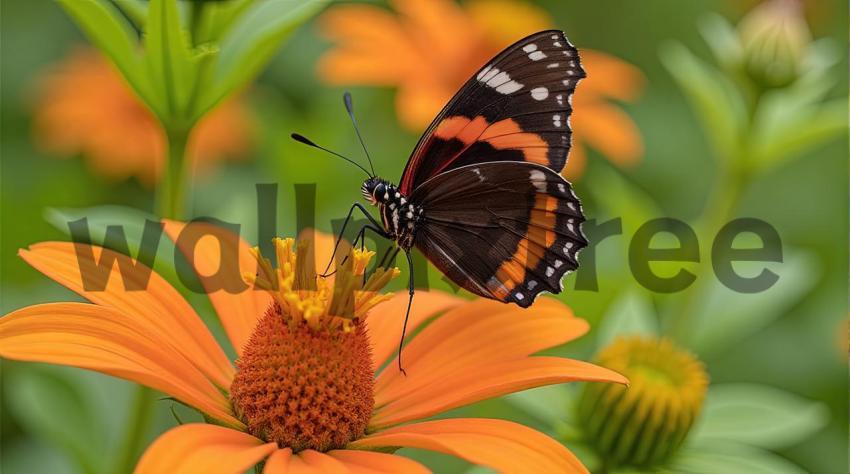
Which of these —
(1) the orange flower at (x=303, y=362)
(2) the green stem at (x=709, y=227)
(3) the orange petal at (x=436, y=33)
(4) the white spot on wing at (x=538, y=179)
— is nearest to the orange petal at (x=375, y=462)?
(1) the orange flower at (x=303, y=362)

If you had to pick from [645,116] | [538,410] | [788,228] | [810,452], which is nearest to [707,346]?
[810,452]

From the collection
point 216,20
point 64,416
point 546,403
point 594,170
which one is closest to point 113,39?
point 216,20

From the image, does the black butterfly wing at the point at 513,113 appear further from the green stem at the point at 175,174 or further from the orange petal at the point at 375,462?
the orange petal at the point at 375,462

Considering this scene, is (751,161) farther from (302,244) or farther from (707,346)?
(302,244)

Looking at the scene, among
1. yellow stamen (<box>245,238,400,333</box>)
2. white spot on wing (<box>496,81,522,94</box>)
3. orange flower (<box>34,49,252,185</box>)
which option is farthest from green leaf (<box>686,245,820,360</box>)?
orange flower (<box>34,49,252,185</box>)

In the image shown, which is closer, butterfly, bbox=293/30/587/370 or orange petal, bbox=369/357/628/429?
orange petal, bbox=369/357/628/429

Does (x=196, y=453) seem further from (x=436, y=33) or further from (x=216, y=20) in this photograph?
(x=436, y=33)

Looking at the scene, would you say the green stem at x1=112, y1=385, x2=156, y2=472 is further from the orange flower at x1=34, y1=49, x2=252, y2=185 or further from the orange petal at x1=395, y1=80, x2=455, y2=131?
the orange flower at x1=34, y1=49, x2=252, y2=185
